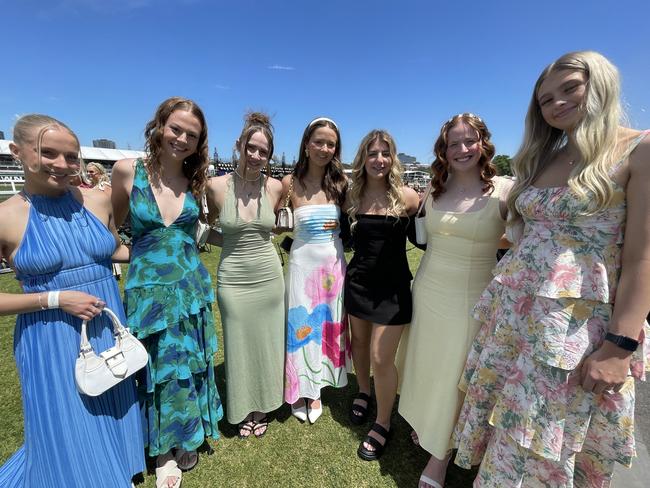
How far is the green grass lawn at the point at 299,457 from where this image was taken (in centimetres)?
234

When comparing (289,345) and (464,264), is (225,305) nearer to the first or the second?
(289,345)

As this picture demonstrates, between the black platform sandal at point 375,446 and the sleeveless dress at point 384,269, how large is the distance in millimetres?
907

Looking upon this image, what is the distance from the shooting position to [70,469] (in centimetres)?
182

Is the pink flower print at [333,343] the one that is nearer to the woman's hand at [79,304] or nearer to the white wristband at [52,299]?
the woman's hand at [79,304]

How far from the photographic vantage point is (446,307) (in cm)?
218

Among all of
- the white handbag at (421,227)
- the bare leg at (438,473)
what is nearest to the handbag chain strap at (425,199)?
the white handbag at (421,227)

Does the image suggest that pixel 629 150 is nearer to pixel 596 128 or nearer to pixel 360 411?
pixel 596 128

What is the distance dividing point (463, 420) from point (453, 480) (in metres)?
A: 0.76

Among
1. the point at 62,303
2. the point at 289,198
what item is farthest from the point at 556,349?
the point at 62,303

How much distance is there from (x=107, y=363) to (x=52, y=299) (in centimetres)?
44

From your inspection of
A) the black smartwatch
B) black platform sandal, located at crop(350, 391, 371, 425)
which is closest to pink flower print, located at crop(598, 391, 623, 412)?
the black smartwatch

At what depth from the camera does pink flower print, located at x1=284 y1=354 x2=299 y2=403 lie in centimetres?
288

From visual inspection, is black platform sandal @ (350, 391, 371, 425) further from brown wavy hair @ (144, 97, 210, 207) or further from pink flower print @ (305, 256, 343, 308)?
brown wavy hair @ (144, 97, 210, 207)

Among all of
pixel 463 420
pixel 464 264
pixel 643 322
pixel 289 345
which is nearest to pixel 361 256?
pixel 464 264
